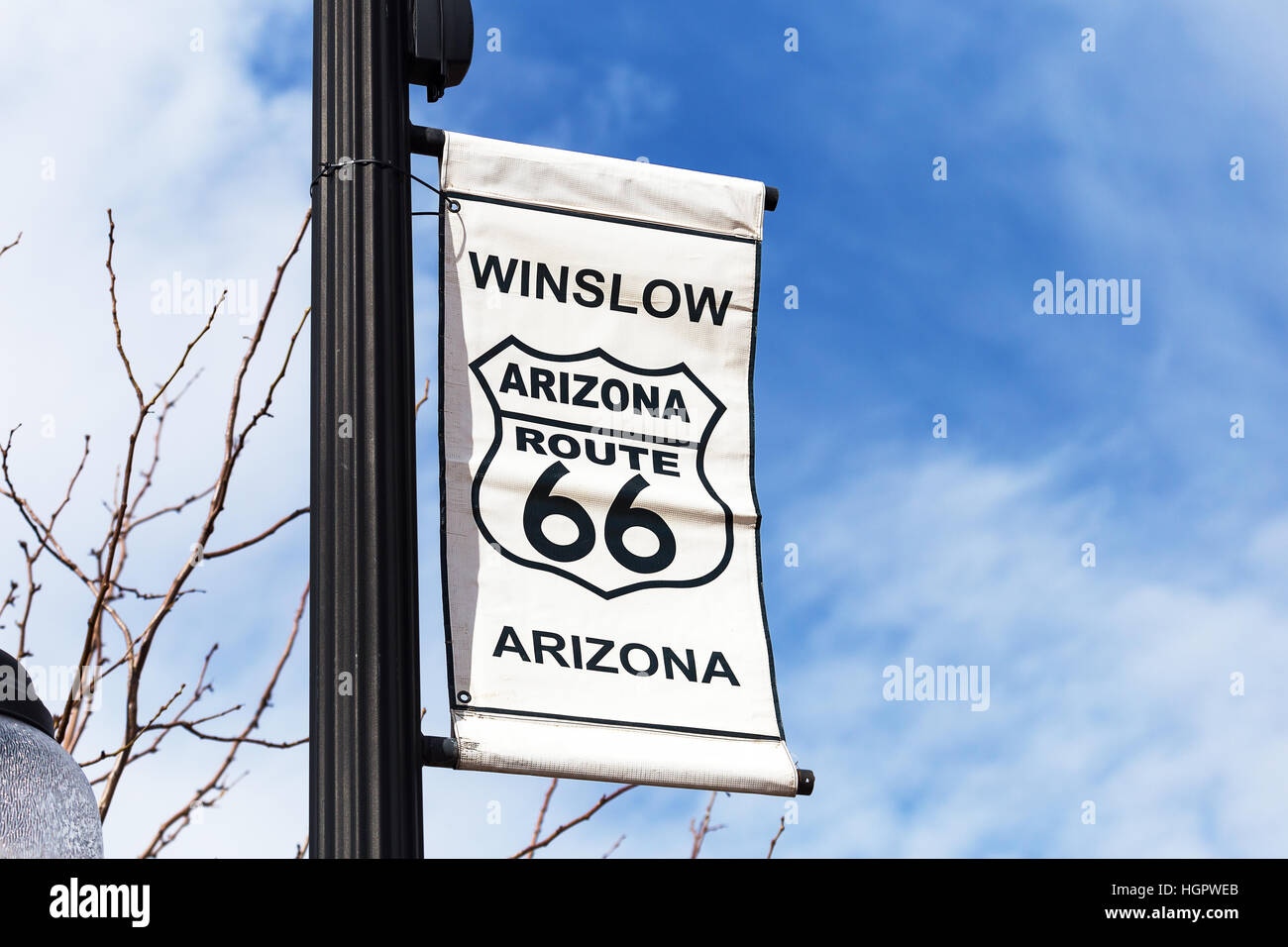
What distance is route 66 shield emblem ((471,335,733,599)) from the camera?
318 centimetres

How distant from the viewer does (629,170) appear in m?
3.60

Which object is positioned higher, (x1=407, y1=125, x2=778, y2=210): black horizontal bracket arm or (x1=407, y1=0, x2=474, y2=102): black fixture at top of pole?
(x1=407, y1=0, x2=474, y2=102): black fixture at top of pole

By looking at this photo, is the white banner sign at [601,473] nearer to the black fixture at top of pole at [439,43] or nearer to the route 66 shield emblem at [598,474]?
the route 66 shield emblem at [598,474]

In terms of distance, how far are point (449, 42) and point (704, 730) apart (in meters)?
1.57

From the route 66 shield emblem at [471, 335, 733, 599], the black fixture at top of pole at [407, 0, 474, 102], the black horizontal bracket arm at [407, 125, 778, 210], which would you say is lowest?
the route 66 shield emblem at [471, 335, 733, 599]

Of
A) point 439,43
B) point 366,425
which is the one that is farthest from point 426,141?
point 366,425

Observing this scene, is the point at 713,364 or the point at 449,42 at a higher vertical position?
the point at 449,42

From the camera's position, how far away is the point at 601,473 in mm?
3262

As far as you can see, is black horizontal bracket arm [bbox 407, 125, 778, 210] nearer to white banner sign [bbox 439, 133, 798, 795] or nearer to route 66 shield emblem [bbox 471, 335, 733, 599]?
white banner sign [bbox 439, 133, 798, 795]

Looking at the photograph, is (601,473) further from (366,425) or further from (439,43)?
(439,43)

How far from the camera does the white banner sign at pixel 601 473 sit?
9.93ft

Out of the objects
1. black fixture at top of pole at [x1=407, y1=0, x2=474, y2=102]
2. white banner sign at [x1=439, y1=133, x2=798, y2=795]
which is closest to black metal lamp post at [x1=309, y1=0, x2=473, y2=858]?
black fixture at top of pole at [x1=407, y1=0, x2=474, y2=102]
